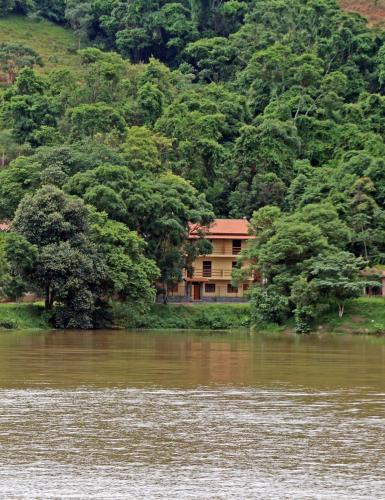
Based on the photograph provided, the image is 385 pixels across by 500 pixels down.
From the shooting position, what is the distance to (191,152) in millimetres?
101875

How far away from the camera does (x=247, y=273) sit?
3167 inches

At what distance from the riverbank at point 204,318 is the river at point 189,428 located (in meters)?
26.6

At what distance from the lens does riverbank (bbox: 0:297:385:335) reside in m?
72.7

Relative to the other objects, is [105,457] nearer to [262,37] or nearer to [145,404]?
[145,404]

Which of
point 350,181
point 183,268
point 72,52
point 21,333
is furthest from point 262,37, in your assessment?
point 21,333

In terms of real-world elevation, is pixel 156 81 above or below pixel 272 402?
above

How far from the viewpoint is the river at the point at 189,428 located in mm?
18922

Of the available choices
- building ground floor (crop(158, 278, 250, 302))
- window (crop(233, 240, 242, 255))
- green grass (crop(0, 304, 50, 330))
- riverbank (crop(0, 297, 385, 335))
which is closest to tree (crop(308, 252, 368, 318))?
riverbank (crop(0, 297, 385, 335))

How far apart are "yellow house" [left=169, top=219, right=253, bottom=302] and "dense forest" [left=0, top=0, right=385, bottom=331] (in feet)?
14.7

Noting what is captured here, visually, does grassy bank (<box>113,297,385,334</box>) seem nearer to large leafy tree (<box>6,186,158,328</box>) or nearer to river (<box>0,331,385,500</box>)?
large leafy tree (<box>6,186,158,328</box>)

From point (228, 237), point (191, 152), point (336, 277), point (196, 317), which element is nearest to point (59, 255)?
point (196, 317)

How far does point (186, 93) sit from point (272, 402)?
8825 centimetres

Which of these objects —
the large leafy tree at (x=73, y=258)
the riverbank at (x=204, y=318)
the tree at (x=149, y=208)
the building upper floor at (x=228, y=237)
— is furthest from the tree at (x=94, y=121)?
the large leafy tree at (x=73, y=258)

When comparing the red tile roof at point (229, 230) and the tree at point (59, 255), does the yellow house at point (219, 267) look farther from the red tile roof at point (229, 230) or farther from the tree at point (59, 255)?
the tree at point (59, 255)
